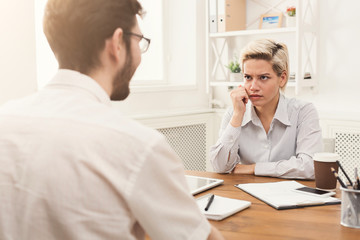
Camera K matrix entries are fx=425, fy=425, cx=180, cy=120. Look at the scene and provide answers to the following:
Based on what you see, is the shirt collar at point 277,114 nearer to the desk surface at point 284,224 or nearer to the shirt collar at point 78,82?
the desk surface at point 284,224

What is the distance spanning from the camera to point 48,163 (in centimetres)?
73

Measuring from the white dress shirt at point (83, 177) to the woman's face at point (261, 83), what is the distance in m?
1.42

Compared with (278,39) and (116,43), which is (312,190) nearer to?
(116,43)

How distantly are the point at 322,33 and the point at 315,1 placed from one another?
0.24 m

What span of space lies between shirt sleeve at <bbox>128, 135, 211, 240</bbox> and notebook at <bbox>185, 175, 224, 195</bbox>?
0.69m

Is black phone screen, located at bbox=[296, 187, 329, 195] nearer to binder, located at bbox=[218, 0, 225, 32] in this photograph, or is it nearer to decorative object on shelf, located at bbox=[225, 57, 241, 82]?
decorative object on shelf, located at bbox=[225, 57, 241, 82]

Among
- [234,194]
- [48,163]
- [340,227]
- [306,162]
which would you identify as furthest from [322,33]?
[48,163]

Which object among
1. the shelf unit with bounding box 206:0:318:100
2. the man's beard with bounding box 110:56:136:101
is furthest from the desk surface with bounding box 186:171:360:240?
the shelf unit with bounding box 206:0:318:100

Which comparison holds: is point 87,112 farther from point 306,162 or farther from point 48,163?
point 306,162

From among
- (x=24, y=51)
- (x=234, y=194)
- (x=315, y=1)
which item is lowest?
(x=234, y=194)

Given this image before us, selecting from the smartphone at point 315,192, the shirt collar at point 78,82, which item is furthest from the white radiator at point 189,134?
the shirt collar at point 78,82

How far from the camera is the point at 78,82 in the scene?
35.1 inches

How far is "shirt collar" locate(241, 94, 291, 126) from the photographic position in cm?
209

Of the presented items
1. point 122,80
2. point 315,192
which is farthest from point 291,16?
point 122,80
